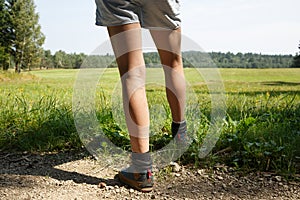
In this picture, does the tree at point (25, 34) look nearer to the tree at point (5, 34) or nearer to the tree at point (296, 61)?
the tree at point (5, 34)

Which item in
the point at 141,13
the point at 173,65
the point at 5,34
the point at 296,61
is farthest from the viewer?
the point at 5,34

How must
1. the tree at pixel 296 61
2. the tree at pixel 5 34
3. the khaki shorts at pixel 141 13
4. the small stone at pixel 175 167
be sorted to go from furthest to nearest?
the tree at pixel 5 34 → the tree at pixel 296 61 → the small stone at pixel 175 167 → the khaki shorts at pixel 141 13

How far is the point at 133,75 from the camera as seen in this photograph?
63.4 inches

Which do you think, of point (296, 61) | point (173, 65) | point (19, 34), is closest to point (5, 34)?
point (19, 34)

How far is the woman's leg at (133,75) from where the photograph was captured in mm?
1588

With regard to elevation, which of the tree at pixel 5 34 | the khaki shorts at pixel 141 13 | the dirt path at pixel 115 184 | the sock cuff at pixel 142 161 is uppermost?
the tree at pixel 5 34

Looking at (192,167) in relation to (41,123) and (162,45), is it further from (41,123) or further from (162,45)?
(41,123)

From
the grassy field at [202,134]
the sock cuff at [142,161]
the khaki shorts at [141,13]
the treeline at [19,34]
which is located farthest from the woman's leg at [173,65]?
the treeline at [19,34]

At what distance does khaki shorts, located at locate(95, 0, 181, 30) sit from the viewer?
157cm

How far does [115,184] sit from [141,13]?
90cm

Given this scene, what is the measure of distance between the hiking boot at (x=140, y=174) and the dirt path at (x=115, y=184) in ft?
0.11

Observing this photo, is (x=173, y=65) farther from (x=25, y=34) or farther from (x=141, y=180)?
(x=25, y=34)

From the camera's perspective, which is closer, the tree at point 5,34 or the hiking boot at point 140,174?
the hiking boot at point 140,174

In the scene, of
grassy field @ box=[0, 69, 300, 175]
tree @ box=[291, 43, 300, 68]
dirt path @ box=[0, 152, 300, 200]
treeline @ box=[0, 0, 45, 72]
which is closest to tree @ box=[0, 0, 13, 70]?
treeline @ box=[0, 0, 45, 72]
